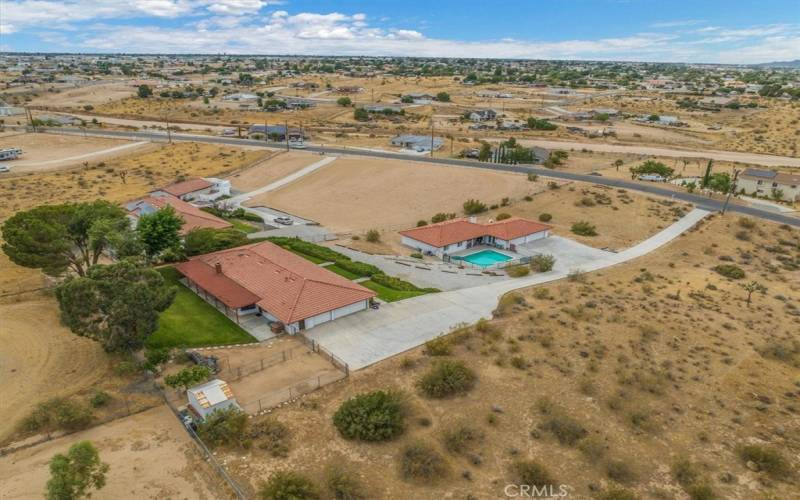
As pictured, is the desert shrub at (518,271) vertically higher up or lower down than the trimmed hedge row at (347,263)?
lower down

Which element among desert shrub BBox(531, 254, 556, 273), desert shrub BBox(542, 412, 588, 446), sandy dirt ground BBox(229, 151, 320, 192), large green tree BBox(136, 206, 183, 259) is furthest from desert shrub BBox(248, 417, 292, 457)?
sandy dirt ground BBox(229, 151, 320, 192)

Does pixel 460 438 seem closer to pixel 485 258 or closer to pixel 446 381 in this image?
pixel 446 381

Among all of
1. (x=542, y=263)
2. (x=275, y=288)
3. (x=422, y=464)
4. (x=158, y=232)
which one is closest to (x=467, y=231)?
(x=542, y=263)

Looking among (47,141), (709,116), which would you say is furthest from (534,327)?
(709,116)

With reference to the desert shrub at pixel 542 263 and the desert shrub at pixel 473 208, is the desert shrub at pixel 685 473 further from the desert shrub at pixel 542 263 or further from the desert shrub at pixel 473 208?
the desert shrub at pixel 473 208

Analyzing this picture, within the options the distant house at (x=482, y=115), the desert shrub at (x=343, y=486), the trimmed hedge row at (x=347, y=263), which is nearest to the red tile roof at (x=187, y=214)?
the trimmed hedge row at (x=347, y=263)

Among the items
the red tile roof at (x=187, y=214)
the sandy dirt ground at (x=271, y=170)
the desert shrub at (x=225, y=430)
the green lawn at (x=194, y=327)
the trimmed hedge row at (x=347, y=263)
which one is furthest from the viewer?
the sandy dirt ground at (x=271, y=170)

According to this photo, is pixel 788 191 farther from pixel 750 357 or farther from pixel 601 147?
pixel 750 357
